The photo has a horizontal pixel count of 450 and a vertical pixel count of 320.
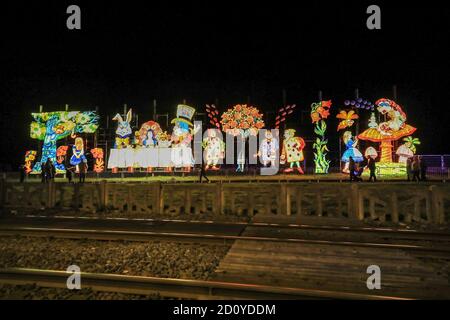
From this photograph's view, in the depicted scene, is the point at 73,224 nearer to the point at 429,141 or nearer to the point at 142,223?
the point at 142,223

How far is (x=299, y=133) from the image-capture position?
2759 cm

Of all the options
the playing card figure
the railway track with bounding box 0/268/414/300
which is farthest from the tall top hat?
the railway track with bounding box 0/268/414/300

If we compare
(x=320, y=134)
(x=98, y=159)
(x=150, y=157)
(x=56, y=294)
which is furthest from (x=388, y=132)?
(x=98, y=159)

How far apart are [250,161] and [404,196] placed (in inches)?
Result: 748

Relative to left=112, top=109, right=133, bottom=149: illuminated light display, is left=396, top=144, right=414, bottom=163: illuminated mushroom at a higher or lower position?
lower

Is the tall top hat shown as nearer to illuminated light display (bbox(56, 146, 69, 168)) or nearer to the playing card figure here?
the playing card figure

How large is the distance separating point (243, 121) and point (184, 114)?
546cm

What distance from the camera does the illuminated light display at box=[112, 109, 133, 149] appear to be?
28.9 meters

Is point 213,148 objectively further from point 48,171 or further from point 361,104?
point 48,171

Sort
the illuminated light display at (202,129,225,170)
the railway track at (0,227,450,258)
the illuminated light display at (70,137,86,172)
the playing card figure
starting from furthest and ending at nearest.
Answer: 1. the illuminated light display at (70,137,86,172)
2. the illuminated light display at (202,129,225,170)
3. the playing card figure
4. the railway track at (0,227,450,258)

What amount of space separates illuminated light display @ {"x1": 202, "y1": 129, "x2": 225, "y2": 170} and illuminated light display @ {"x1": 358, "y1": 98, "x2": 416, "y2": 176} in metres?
12.0

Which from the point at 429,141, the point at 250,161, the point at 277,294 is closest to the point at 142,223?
the point at 277,294

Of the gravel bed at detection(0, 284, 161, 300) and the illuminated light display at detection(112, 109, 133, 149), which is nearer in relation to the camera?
the gravel bed at detection(0, 284, 161, 300)

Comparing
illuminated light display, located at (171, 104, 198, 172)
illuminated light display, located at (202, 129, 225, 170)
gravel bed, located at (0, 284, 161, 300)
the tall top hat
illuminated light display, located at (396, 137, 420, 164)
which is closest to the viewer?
gravel bed, located at (0, 284, 161, 300)
